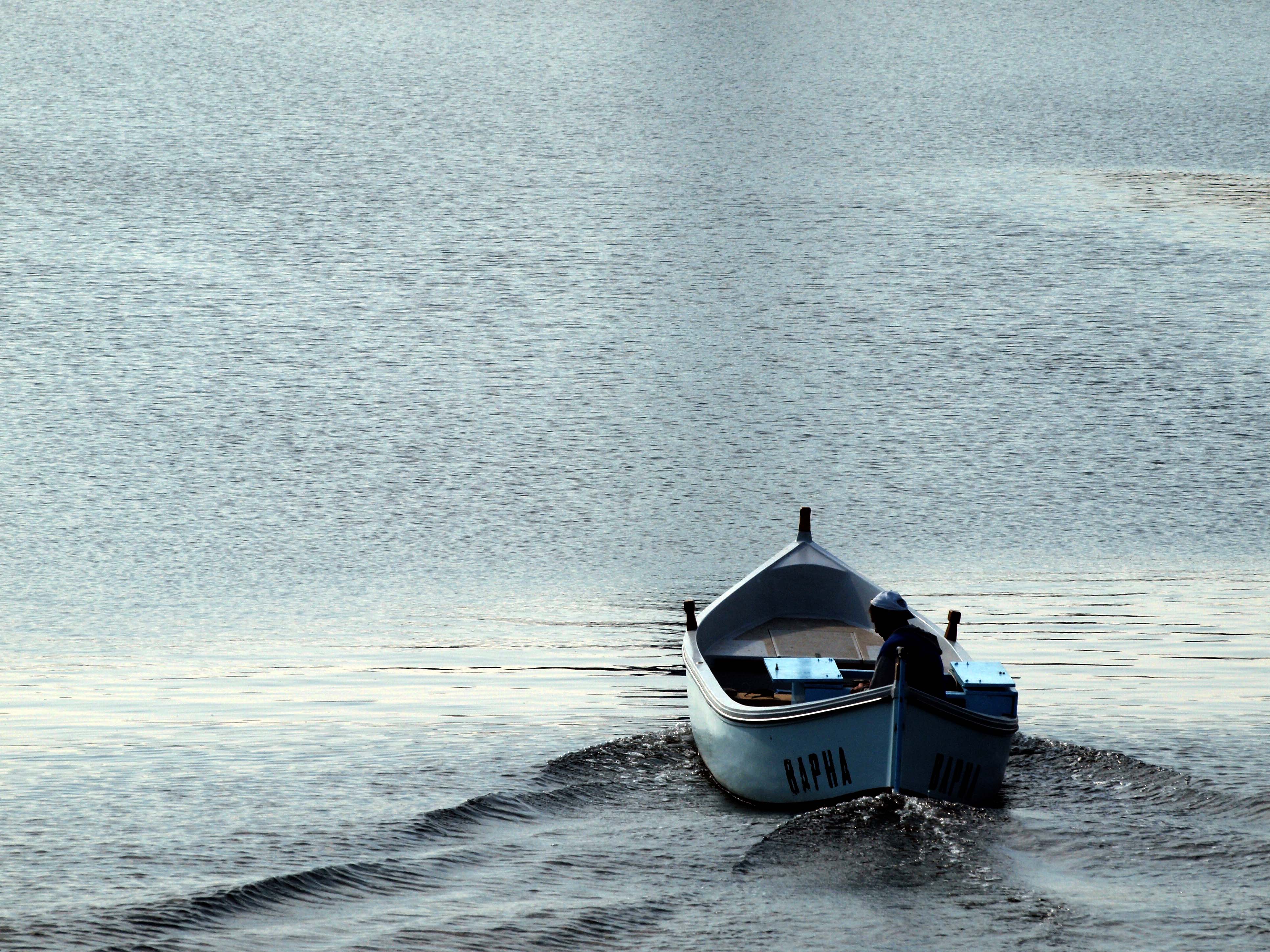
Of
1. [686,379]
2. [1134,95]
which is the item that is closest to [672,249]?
[686,379]

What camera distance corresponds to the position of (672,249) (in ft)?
173

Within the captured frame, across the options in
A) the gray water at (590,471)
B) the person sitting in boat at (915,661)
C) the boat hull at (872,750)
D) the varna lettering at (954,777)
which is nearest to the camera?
the gray water at (590,471)

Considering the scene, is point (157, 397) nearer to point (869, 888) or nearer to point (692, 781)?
point (692, 781)

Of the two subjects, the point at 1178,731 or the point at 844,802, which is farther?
the point at 1178,731

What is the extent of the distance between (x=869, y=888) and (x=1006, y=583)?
1132 centimetres

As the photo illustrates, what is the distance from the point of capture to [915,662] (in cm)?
1290

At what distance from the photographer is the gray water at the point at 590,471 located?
1208 centimetres

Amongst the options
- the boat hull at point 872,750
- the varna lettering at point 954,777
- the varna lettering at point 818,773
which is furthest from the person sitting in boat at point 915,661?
the varna lettering at point 818,773

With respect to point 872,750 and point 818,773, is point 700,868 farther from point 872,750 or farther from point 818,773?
point 872,750

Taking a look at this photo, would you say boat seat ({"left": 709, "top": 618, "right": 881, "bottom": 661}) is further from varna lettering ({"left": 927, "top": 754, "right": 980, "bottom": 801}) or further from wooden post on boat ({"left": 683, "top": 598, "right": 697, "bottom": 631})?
varna lettering ({"left": 927, "top": 754, "right": 980, "bottom": 801})

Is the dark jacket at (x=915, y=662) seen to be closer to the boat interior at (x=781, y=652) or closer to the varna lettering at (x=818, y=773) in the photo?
the varna lettering at (x=818, y=773)

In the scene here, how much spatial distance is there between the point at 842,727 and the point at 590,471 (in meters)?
17.3

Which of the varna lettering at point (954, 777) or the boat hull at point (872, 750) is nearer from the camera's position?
the boat hull at point (872, 750)

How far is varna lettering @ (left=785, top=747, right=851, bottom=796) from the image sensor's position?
12.6 m
